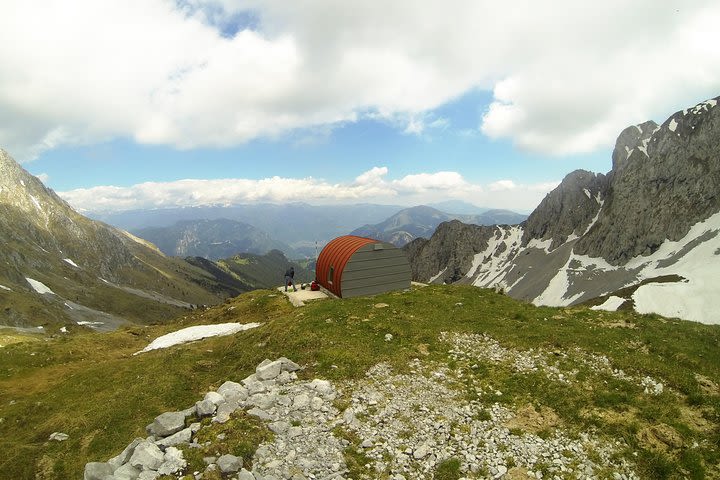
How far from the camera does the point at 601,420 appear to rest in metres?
13.7

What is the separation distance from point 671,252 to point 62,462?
200 m

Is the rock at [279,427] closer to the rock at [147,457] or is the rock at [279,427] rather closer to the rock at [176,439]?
the rock at [176,439]

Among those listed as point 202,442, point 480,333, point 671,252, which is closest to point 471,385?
point 480,333

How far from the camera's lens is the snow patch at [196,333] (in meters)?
34.7

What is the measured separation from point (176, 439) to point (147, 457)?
1148 millimetres

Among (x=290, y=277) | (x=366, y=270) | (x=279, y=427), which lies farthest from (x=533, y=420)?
(x=290, y=277)

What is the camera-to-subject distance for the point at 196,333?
36000mm

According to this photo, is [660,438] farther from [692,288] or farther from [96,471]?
[692,288]

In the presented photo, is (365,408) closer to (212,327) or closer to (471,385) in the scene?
(471,385)

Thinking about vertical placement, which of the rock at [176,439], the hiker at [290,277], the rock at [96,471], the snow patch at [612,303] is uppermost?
the hiker at [290,277]

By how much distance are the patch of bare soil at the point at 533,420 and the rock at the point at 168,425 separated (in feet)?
41.8

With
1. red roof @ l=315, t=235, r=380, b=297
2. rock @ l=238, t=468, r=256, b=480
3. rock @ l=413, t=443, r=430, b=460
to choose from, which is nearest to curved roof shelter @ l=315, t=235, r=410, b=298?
red roof @ l=315, t=235, r=380, b=297

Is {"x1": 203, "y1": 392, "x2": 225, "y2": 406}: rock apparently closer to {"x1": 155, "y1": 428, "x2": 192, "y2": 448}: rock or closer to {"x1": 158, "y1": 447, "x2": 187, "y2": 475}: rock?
{"x1": 155, "y1": 428, "x2": 192, "y2": 448}: rock

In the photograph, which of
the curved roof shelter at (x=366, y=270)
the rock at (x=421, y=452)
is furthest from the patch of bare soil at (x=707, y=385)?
the curved roof shelter at (x=366, y=270)
